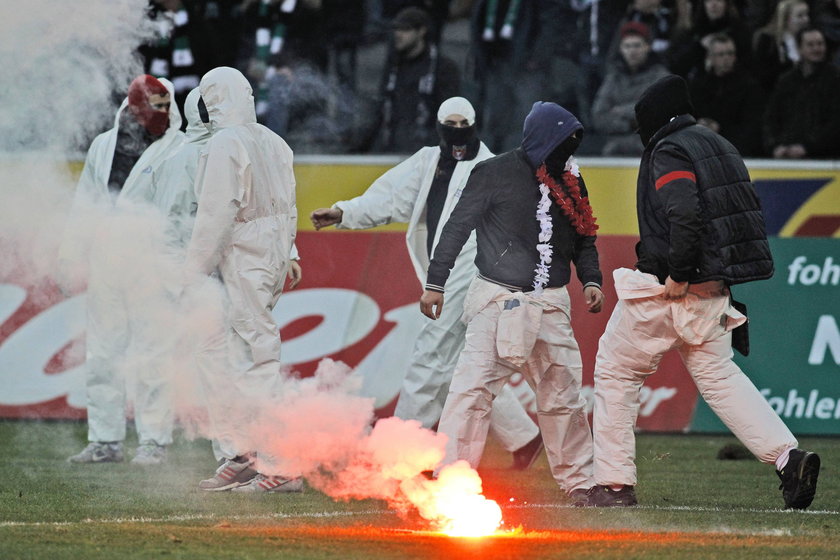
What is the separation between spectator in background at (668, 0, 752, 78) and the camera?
12.8 meters

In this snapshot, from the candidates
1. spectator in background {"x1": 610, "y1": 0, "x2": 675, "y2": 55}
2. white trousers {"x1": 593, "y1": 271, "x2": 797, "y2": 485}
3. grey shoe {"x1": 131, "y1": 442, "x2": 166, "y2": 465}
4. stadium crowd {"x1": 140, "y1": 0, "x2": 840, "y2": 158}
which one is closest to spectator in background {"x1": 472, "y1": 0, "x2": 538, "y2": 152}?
stadium crowd {"x1": 140, "y1": 0, "x2": 840, "y2": 158}

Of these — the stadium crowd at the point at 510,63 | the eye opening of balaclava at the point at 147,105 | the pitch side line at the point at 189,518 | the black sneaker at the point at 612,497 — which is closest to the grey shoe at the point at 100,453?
the eye opening of balaclava at the point at 147,105

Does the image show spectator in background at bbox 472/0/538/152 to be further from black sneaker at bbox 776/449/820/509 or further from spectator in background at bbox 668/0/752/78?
black sneaker at bbox 776/449/820/509

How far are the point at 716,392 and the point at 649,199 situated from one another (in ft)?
3.43

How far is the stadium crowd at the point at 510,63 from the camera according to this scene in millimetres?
12375

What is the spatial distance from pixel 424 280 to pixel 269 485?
187 cm

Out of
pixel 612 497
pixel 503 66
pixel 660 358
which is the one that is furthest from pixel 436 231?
pixel 503 66

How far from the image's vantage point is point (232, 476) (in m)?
8.05

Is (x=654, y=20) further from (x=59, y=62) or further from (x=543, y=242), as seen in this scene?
(x=59, y=62)

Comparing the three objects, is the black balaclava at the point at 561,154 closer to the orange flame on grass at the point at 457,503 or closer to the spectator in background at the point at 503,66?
the orange flame on grass at the point at 457,503

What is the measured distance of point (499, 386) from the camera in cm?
761

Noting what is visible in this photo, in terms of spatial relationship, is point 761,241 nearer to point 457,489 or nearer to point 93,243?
point 457,489

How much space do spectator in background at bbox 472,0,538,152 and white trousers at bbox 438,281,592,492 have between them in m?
5.05

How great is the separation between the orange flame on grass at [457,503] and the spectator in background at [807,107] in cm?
617
